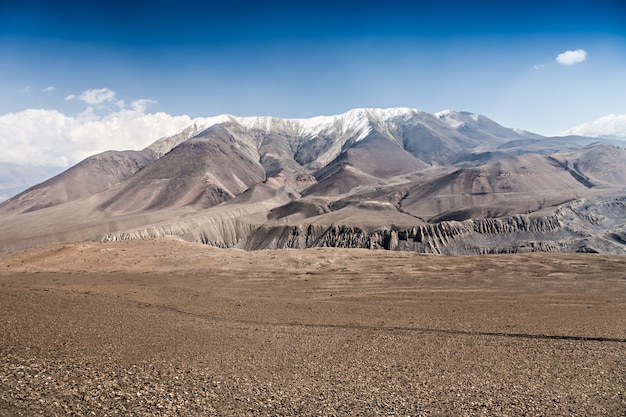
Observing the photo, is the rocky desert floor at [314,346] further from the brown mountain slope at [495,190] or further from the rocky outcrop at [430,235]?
the brown mountain slope at [495,190]

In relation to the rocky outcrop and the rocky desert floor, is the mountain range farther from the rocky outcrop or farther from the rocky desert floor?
the rocky desert floor

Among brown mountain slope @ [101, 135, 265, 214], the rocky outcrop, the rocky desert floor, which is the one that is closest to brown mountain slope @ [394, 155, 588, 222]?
the rocky outcrop

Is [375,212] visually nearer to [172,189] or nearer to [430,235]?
[430,235]

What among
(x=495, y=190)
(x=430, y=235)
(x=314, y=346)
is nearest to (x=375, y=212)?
(x=430, y=235)

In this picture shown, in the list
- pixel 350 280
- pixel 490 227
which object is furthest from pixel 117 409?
pixel 490 227

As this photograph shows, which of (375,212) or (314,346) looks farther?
(375,212)

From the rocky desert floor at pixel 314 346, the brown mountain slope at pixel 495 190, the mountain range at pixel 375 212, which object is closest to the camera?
the rocky desert floor at pixel 314 346

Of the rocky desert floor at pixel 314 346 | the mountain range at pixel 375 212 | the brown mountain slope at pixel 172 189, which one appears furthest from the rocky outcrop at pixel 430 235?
the brown mountain slope at pixel 172 189

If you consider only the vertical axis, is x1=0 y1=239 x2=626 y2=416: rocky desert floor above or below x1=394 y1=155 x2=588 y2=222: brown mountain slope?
below

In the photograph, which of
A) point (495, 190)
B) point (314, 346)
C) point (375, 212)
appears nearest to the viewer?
point (314, 346)
